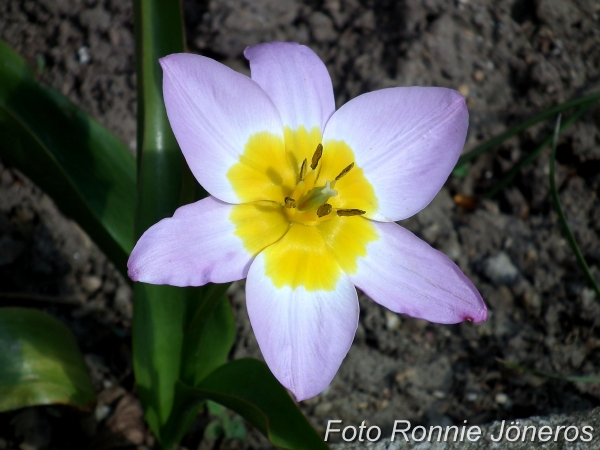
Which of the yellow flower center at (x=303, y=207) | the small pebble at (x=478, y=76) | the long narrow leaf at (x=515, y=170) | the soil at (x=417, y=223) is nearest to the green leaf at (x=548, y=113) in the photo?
the long narrow leaf at (x=515, y=170)

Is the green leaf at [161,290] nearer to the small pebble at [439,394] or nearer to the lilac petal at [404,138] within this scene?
the lilac petal at [404,138]

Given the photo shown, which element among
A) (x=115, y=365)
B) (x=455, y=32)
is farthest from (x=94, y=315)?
(x=455, y=32)

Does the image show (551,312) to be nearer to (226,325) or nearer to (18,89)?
(226,325)

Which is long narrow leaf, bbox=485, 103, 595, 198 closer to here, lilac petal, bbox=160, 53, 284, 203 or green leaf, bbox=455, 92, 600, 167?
green leaf, bbox=455, 92, 600, 167

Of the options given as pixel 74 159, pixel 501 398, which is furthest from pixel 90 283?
pixel 501 398

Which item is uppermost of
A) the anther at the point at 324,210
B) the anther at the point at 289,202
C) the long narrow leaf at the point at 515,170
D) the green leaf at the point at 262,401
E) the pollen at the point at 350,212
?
the anther at the point at 289,202

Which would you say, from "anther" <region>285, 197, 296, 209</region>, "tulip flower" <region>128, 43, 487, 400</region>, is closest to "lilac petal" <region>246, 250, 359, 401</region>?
"tulip flower" <region>128, 43, 487, 400</region>
